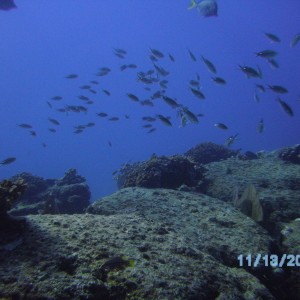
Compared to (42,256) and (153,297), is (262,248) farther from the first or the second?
(42,256)

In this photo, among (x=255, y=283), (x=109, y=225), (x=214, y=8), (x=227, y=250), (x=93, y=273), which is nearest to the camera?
(x=93, y=273)

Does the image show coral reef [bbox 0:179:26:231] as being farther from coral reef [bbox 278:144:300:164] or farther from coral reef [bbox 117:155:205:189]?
coral reef [bbox 278:144:300:164]

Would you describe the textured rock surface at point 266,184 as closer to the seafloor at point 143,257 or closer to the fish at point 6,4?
Result: the seafloor at point 143,257

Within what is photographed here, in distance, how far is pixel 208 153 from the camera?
1647cm

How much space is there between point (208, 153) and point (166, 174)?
6647 mm

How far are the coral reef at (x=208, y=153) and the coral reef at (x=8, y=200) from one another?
12.2m

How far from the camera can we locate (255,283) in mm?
3959

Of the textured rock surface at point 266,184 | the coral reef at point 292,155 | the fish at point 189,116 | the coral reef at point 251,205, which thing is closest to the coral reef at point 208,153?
the textured rock surface at point 266,184

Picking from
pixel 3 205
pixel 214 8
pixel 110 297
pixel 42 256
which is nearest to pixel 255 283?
pixel 110 297

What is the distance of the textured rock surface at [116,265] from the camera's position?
10.1ft

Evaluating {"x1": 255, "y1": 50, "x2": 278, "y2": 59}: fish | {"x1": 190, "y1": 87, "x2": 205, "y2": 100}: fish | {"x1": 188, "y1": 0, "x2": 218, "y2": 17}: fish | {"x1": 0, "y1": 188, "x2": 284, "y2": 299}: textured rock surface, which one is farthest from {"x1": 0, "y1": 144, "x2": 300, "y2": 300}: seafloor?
{"x1": 188, "y1": 0, "x2": 218, "y2": 17}: fish

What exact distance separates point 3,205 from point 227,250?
12.0 ft

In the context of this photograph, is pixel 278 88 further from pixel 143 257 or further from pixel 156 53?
pixel 143 257

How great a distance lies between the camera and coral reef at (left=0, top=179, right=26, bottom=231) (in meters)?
4.03
